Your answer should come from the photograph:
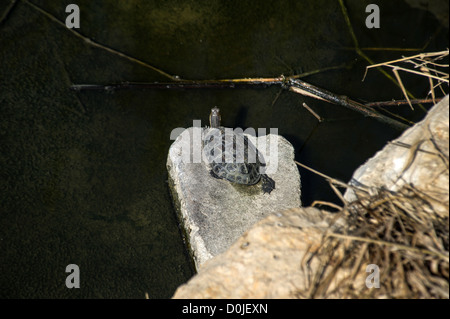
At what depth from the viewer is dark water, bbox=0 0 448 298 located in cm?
345

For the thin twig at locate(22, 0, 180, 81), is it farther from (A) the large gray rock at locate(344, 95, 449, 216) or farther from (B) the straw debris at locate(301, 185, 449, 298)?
(B) the straw debris at locate(301, 185, 449, 298)

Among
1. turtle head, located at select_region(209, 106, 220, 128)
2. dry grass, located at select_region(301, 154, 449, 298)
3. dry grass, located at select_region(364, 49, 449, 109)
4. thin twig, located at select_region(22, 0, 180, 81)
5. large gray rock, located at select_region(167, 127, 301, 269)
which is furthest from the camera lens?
thin twig, located at select_region(22, 0, 180, 81)

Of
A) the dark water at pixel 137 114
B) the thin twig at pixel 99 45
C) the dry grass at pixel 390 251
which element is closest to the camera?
the dry grass at pixel 390 251

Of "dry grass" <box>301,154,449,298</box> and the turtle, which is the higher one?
the turtle

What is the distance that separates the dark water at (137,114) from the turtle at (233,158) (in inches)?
22.6

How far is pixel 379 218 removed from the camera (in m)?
1.92

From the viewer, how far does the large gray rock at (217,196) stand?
3.24 m

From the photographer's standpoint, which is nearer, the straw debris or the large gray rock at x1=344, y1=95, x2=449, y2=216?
the straw debris

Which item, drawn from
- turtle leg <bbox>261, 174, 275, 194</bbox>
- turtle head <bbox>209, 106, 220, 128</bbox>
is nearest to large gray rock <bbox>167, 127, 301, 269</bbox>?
turtle leg <bbox>261, 174, 275, 194</bbox>

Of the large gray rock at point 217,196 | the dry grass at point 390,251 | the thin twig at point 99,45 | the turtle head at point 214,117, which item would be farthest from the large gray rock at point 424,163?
the thin twig at point 99,45

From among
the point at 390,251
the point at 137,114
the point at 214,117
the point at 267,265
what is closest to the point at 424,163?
the point at 390,251

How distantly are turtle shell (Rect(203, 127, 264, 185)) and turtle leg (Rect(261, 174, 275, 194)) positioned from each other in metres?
0.06

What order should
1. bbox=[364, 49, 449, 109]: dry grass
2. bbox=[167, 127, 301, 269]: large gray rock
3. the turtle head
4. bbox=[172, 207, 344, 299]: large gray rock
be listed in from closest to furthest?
bbox=[172, 207, 344, 299]: large gray rock → bbox=[364, 49, 449, 109]: dry grass → bbox=[167, 127, 301, 269]: large gray rock → the turtle head

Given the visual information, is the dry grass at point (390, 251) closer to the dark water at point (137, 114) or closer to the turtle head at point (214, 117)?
the dark water at point (137, 114)
